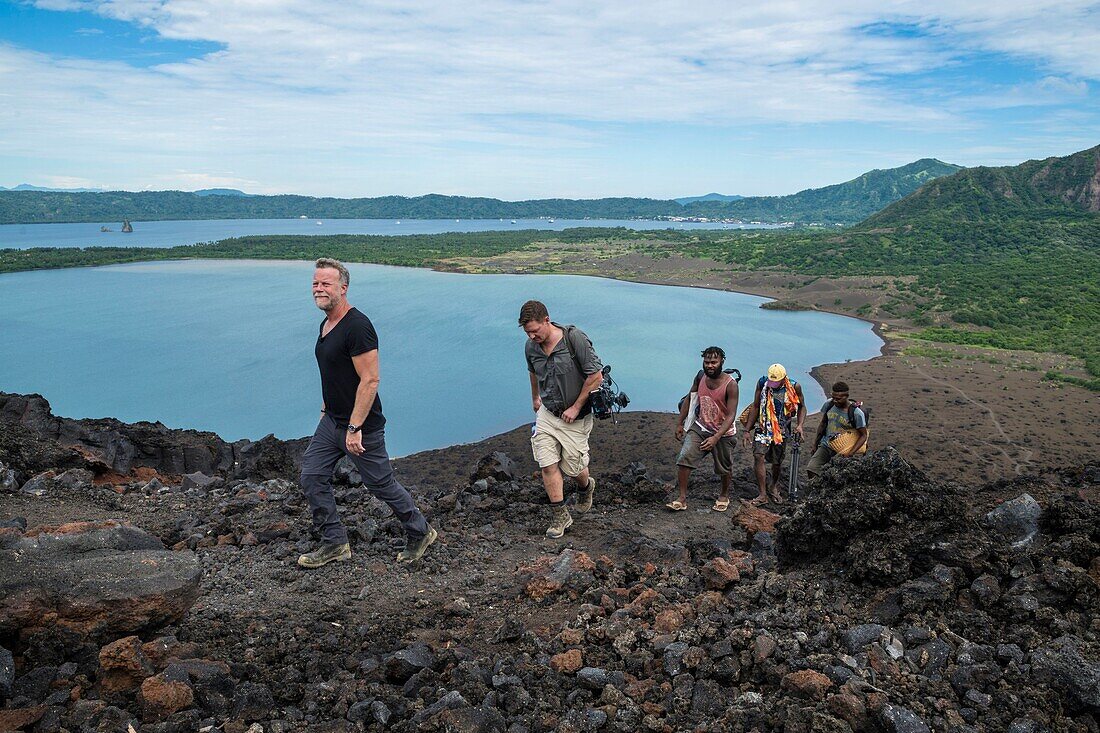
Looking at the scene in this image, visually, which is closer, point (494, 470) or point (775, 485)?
point (775, 485)

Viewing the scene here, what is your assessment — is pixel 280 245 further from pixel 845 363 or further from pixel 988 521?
pixel 988 521

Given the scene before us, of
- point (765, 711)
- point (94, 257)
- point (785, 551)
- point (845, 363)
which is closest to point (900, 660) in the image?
point (765, 711)

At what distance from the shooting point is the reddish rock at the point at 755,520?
18.8 feet

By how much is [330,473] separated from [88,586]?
1544mm

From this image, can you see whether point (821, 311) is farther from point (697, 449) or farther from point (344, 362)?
point (344, 362)

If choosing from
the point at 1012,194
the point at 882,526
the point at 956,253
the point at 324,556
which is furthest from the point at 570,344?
the point at 1012,194

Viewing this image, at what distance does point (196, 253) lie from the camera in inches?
2835

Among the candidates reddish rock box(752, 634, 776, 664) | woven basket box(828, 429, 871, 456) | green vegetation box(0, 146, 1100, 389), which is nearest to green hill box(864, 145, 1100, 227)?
green vegetation box(0, 146, 1100, 389)

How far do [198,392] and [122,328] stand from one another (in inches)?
521

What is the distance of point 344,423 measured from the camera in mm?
4590

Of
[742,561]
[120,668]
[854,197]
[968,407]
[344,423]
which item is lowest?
[968,407]

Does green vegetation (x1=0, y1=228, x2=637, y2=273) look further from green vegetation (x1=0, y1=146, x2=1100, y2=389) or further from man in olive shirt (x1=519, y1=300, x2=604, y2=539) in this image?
man in olive shirt (x1=519, y1=300, x2=604, y2=539)

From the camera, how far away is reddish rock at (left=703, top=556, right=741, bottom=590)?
4191 millimetres

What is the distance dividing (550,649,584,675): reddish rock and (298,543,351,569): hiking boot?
6.93ft
